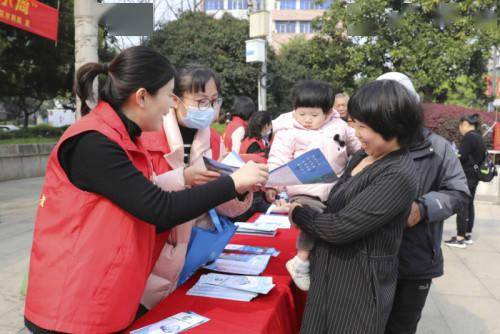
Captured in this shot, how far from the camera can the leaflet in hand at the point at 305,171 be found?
1508 millimetres

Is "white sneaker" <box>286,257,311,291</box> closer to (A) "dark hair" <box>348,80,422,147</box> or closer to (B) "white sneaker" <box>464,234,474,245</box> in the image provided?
(A) "dark hair" <box>348,80,422,147</box>

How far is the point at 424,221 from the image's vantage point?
185 centimetres

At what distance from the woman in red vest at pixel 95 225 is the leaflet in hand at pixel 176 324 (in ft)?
0.37

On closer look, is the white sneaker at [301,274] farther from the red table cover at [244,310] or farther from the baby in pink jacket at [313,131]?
the baby in pink jacket at [313,131]

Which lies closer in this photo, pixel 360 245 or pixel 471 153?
pixel 360 245

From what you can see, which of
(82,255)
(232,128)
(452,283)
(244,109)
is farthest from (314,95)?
(244,109)

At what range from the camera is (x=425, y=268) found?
1854mm

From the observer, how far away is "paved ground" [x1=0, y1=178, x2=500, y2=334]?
10.7ft

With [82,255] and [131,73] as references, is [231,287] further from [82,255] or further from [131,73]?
[131,73]

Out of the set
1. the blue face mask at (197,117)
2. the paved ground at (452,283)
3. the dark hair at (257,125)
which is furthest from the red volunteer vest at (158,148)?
the dark hair at (257,125)

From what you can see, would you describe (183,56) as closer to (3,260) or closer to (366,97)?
(3,260)

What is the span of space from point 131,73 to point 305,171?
674 mm

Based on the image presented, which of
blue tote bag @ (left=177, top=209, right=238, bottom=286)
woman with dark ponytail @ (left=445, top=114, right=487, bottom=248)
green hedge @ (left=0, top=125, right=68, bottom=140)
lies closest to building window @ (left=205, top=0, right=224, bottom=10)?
green hedge @ (left=0, top=125, right=68, bottom=140)

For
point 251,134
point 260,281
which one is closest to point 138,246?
point 260,281
